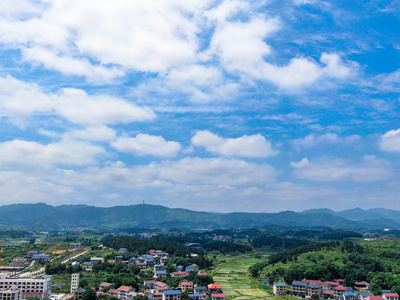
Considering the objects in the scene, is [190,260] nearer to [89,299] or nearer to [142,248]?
[142,248]

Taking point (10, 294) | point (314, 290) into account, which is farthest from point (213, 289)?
point (10, 294)

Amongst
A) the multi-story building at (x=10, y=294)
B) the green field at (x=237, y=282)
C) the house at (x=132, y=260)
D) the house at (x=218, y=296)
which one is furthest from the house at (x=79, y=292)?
the house at (x=132, y=260)

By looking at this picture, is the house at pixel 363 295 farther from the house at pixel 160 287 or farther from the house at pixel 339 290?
the house at pixel 160 287

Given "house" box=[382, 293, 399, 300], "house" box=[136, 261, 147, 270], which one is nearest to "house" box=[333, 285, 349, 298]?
"house" box=[382, 293, 399, 300]

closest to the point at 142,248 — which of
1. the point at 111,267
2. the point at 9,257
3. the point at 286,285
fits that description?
the point at 111,267

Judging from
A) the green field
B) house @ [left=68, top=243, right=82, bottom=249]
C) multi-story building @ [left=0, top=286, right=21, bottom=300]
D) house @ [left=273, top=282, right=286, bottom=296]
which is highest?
house @ [left=68, top=243, right=82, bottom=249]

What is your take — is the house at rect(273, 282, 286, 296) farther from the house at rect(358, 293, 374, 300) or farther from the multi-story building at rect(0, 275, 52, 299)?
the multi-story building at rect(0, 275, 52, 299)

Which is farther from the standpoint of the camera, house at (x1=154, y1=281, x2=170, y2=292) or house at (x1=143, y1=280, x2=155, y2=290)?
house at (x1=143, y1=280, x2=155, y2=290)
